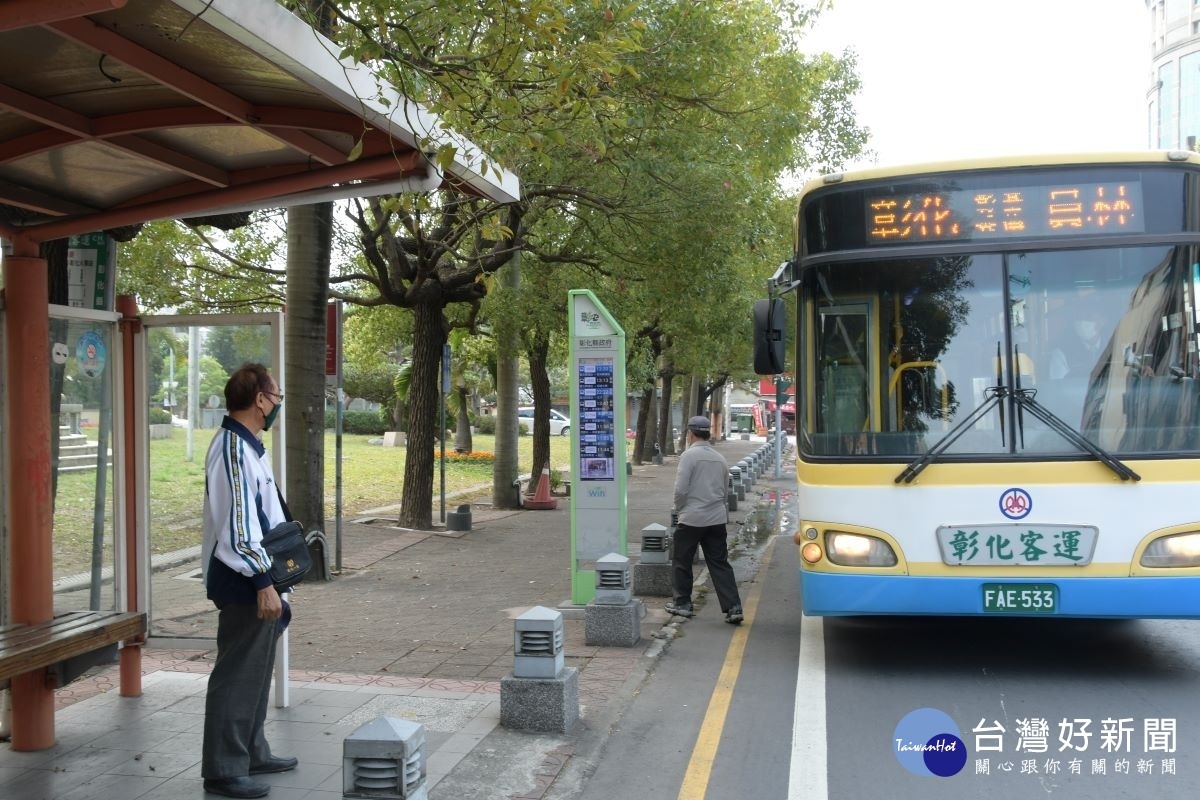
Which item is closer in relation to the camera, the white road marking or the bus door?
the white road marking

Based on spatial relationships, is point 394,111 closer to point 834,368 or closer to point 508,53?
point 508,53

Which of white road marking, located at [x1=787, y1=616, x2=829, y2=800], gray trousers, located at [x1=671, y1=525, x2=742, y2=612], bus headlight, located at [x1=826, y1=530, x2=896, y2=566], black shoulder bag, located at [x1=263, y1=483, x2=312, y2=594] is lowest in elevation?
white road marking, located at [x1=787, y1=616, x2=829, y2=800]

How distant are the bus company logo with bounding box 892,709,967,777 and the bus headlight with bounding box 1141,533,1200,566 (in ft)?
5.34

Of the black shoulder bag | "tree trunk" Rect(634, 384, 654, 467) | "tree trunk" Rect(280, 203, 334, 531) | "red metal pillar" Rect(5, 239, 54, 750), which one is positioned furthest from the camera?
"tree trunk" Rect(634, 384, 654, 467)

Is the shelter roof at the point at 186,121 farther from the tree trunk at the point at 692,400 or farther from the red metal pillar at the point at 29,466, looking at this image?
the tree trunk at the point at 692,400

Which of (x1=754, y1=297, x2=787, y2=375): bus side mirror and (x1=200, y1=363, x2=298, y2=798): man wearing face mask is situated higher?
(x1=754, y1=297, x2=787, y2=375): bus side mirror

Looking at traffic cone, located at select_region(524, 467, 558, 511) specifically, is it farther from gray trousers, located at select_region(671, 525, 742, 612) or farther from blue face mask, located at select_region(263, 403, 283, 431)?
blue face mask, located at select_region(263, 403, 283, 431)

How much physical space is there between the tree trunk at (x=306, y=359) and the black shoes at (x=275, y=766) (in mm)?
5986

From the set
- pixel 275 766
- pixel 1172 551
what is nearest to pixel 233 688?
pixel 275 766

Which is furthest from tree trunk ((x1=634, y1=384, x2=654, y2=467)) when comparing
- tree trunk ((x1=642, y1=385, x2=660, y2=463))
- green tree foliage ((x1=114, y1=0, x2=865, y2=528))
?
green tree foliage ((x1=114, y1=0, x2=865, y2=528))

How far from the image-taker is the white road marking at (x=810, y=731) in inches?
201

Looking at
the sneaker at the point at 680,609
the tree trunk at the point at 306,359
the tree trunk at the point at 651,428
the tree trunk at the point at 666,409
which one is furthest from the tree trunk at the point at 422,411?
the tree trunk at the point at 651,428

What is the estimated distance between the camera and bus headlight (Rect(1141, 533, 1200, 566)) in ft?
20.9

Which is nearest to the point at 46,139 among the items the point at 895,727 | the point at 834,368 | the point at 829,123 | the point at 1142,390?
the point at 834,368
